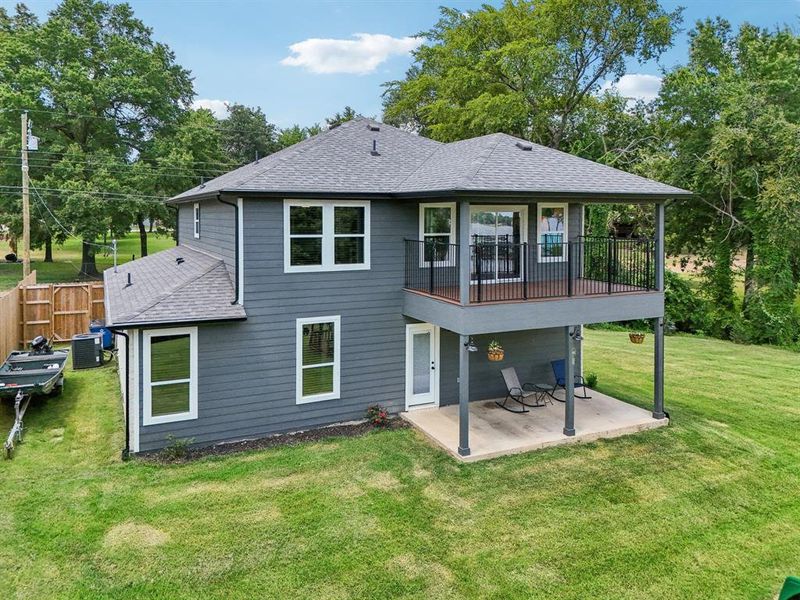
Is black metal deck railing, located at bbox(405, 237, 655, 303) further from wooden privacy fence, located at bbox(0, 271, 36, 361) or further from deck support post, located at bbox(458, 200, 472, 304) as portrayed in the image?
wooden privacy fence, located at bbox(0, 271, 36, 361)

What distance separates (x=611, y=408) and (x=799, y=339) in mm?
13345

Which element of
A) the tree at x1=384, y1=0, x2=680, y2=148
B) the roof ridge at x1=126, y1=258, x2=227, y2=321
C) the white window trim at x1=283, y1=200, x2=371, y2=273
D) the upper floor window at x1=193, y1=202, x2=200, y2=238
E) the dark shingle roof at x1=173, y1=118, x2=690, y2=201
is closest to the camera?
the roof ridge at x1=126, y1=258, x2=227, y2=321

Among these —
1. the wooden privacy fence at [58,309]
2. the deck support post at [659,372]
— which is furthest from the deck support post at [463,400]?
the wooden privacy fence at [58,309]

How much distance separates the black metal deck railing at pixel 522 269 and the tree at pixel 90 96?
66.6 feet

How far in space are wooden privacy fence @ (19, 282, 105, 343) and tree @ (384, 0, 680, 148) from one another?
60.8 feet

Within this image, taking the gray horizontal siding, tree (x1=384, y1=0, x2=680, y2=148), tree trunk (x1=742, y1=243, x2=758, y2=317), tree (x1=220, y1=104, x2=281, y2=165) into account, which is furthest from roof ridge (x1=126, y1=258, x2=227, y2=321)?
tree (x1=220, y1=104, x2=281, y2=165)

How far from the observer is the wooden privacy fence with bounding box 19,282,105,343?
16344 millimetres

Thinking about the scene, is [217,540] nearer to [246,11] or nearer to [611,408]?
[611,408]

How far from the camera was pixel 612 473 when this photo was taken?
27.8 feet

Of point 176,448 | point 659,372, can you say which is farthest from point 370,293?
point 659,372

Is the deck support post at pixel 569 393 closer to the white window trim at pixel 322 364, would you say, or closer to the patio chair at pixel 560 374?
the patio chair at pixel 560 374

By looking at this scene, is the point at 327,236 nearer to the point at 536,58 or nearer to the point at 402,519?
the point at 402,519

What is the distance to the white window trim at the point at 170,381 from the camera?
886cm

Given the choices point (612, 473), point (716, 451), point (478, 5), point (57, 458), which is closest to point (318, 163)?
point (57, 458)
